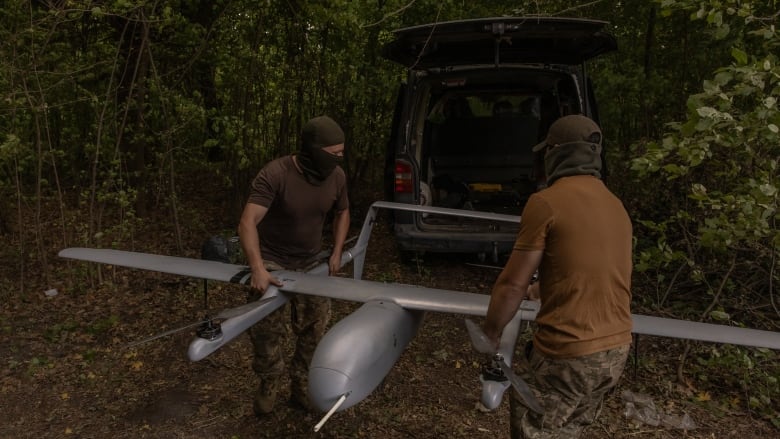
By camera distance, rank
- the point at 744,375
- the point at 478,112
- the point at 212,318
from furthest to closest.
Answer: the point at 478,112 → the point at 744,375 → the point at 212,318

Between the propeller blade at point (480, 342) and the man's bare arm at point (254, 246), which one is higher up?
the man's bare arm at point (254, 246)

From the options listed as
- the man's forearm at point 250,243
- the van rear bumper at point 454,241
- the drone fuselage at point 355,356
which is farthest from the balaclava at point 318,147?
the van rear bumper at point 454,241

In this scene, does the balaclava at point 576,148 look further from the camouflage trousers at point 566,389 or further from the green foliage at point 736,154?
the green foliage at point 736,154

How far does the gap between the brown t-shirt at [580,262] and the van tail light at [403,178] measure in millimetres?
3619

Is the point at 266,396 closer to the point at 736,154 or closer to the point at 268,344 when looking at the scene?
the point at 268,344

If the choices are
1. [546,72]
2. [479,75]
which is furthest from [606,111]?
[479,75]

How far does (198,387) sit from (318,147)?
2.30 m

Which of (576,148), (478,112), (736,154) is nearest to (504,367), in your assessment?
(576,148)

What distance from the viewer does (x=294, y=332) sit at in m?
3.81

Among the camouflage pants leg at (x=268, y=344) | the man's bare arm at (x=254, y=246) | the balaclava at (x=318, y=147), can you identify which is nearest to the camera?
the man's bare arm at (x=254, y=246)

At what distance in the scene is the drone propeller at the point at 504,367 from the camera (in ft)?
6.84

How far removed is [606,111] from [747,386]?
3.99m

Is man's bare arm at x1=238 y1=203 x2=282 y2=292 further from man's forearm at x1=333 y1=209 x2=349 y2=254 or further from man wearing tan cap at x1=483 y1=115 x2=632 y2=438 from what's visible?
man wearing tan cap at x1=483 y1=115 x2=632 y2=438

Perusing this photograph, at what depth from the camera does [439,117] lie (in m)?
7.55
